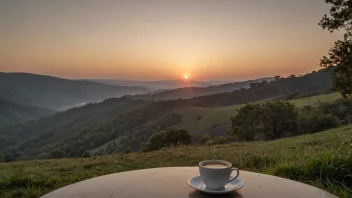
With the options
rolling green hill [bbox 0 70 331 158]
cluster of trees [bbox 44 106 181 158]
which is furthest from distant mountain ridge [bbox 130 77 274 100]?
cluster of trees [bbox 44 106 181 158]

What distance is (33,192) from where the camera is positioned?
4242 mm

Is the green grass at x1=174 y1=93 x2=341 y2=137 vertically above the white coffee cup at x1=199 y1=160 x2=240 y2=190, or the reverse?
the white coffee cup at x1=199 y1=160 x2=240 y2=190

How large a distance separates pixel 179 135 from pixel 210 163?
24594mm

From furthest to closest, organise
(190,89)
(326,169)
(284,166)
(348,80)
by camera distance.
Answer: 1. (190,89)
2. (348,80)
3. (284,166)
4. (326,169)

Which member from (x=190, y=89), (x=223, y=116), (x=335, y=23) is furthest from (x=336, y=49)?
(x=190, y=89)

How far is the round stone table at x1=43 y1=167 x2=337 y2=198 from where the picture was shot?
56.6 inches

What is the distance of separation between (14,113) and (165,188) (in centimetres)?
15322

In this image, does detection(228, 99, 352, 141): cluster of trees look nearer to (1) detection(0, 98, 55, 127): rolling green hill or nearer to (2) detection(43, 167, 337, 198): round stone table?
(2) detection(43, 167, 337, 198): round stone table

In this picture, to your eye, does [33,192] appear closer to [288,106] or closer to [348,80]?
[348,80]

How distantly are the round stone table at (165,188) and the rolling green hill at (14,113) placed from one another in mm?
134297

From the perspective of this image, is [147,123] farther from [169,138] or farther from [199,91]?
[199,91]

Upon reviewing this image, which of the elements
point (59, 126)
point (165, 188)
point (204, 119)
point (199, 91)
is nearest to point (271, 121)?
point (165, 188)

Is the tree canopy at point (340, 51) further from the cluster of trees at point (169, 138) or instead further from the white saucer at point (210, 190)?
the cluster of trees at point (169, 138)

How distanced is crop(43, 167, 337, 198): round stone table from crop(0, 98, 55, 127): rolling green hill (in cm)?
13430
